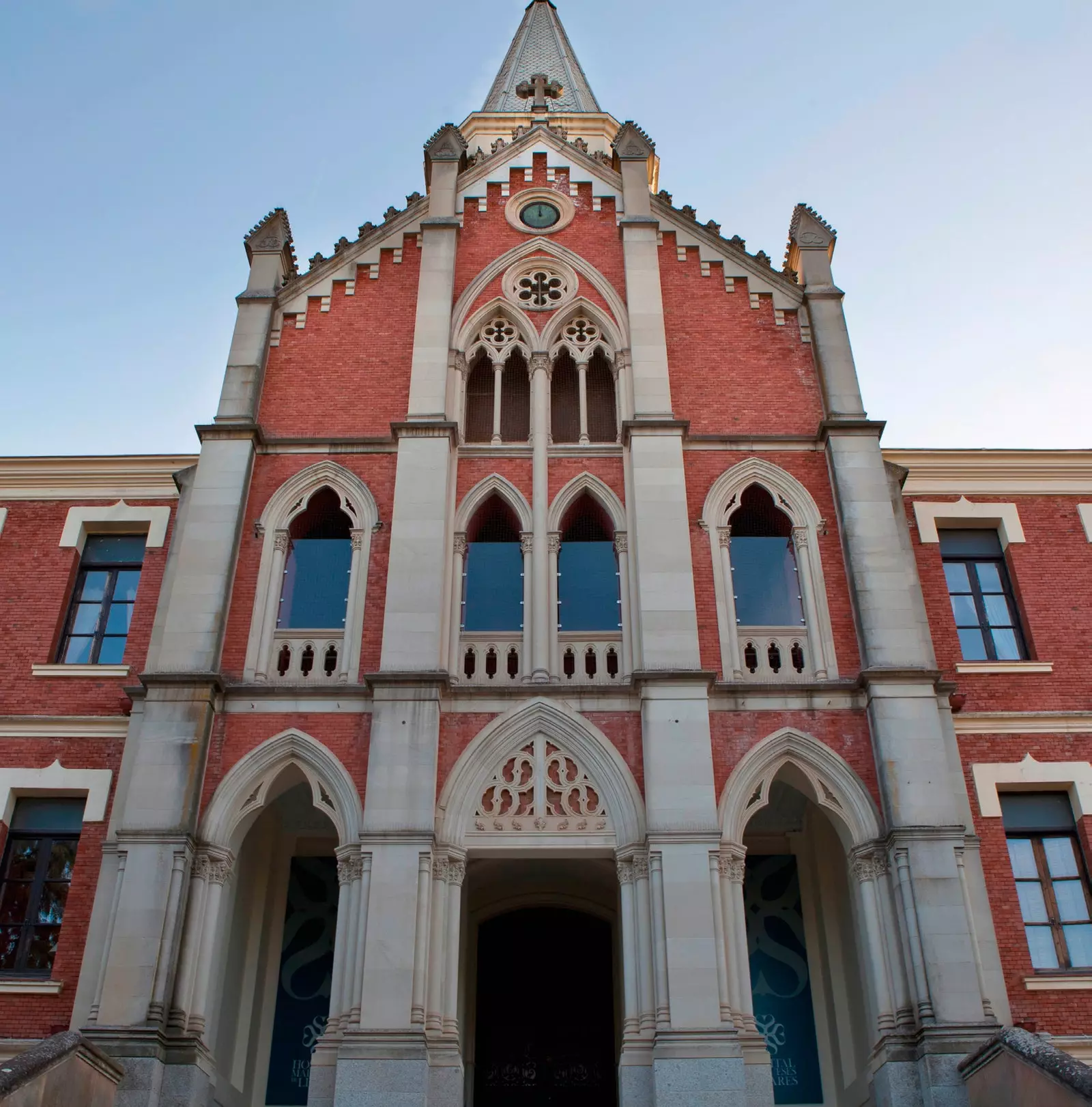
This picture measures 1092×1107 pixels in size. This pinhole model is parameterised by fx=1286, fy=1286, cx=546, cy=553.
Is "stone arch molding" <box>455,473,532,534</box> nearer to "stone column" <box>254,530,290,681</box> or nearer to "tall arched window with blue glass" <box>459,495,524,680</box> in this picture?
"tall arched window with blue glass" <box>459,495,524,680</box>

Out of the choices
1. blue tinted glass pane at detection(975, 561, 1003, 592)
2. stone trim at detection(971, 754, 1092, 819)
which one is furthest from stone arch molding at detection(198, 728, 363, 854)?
blue tinted glass pane at detection(975, 561, 1003, 592)

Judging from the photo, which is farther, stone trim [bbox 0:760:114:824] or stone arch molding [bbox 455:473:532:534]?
stone arch molding [bbox 455:473:532:534]

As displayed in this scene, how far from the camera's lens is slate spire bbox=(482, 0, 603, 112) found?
37.6 meters

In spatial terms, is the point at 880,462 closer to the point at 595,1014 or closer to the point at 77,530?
the point at 595,1014

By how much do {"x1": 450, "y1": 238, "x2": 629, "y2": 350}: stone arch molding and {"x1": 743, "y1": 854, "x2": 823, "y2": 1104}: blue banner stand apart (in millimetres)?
8746

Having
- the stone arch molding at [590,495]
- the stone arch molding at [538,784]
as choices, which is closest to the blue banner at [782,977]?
the stone arch molding at [538,784]

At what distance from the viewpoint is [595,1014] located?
19.5 meters

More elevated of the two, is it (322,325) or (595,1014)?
(322,325)

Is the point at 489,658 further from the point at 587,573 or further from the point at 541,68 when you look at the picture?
the point at 541,68

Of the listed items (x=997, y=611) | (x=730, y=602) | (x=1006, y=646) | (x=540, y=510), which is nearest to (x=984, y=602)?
(x=997, y=611)

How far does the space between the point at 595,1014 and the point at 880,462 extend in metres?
9.41

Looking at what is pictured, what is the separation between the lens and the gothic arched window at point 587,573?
62.1 ft

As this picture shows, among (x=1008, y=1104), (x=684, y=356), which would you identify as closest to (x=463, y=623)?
(x=684, y=356)

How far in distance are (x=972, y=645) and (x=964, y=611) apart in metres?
0.64
